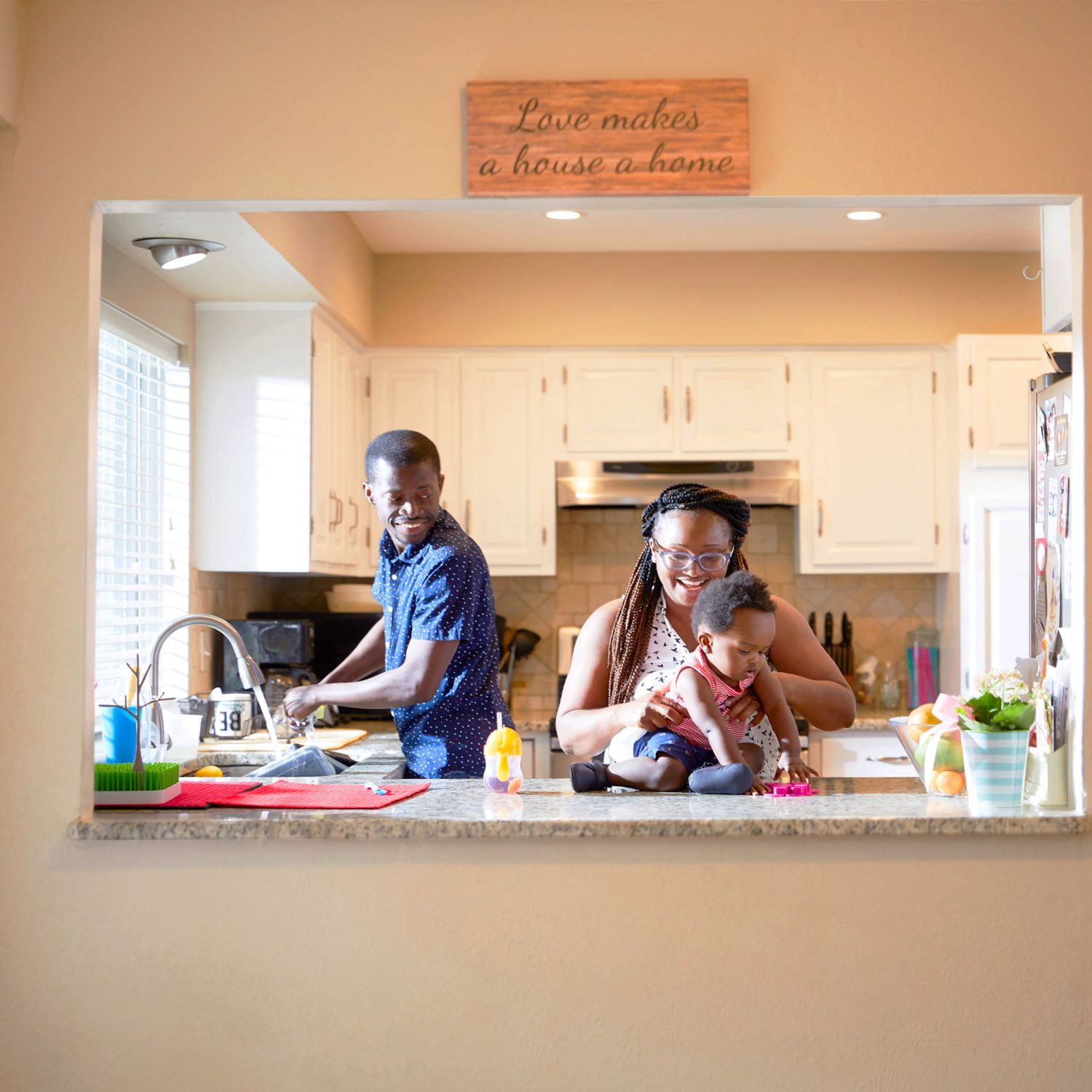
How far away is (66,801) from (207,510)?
198 cm

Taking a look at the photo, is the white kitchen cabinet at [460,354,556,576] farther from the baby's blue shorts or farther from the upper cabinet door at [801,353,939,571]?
the baby's blue shorts

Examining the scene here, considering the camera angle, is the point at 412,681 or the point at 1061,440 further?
the point at 412,681

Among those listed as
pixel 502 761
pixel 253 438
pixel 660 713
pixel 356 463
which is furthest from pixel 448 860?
pixel 356 463

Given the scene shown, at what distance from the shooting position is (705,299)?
4672 mm

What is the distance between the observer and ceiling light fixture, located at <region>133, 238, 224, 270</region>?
3104 millimetres

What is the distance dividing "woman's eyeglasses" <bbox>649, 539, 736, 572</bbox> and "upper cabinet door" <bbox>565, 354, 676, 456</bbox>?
235 centimetres

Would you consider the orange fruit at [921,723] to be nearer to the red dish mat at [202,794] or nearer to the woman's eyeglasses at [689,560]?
the woman's eyeglasses at [689,560]

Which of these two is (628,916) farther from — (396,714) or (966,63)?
(966,63)

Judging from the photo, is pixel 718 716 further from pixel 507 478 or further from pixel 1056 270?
pixel 507 478

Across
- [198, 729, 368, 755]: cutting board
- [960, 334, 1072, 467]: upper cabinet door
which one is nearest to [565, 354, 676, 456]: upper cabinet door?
[960, 334, 1072, 467]: upper cabinet door

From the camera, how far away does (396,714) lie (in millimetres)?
2646

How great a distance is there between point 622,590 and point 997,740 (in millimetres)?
2988

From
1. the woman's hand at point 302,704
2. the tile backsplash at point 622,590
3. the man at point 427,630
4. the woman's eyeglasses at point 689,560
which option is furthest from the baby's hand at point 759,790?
the tile backsplash at point 622,590

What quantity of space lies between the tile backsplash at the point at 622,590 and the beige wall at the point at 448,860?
2822mm
